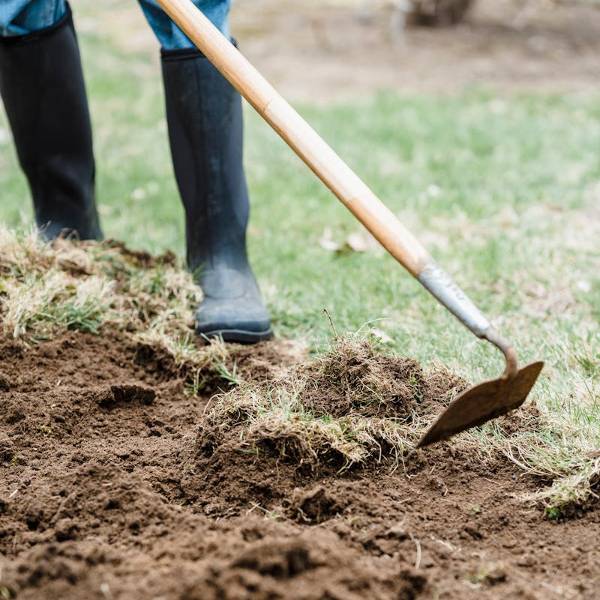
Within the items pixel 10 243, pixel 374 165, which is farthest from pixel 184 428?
pixel 374 165

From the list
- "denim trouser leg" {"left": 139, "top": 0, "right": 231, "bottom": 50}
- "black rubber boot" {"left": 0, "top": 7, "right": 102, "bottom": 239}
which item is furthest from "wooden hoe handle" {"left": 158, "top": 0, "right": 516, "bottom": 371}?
"black rubber boot" {"left": 0, "top": 7, "right": 102, "bottom": 239}

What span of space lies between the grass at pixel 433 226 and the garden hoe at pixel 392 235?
18 centimetres

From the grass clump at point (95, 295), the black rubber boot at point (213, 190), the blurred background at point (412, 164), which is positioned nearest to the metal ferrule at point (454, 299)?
the blurred background at point (412, 164)

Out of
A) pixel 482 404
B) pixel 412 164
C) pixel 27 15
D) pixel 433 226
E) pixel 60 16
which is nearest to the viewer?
pixel 482 404

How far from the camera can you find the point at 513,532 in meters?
1.76

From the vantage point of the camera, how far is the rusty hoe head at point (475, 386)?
71.6 inches

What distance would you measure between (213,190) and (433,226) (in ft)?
4.02

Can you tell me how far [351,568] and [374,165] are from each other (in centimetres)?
330

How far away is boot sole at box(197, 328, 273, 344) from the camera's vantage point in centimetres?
269

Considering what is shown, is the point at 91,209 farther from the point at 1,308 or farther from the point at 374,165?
the point at 374,165

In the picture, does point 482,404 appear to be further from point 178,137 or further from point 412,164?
point 412,164

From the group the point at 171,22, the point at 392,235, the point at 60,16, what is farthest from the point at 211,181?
the point at 392,235

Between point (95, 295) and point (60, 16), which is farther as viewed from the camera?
point (60, 16)

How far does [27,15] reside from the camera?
2.78 metres
